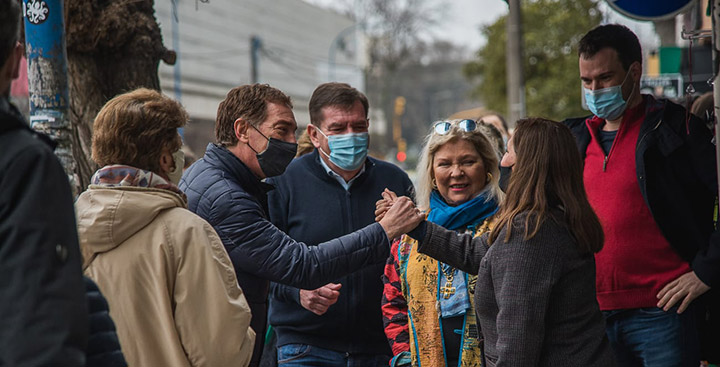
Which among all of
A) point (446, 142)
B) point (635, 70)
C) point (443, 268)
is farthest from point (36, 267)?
point (635, 70)

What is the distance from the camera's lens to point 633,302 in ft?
11.9

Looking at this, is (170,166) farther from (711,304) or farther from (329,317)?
(711,304)

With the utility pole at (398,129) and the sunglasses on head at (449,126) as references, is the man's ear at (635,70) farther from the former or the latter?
the utility pole at (398,129)

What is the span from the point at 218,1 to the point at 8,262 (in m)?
34.5

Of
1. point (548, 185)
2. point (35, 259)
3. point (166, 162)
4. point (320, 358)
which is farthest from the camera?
point (320, 358)

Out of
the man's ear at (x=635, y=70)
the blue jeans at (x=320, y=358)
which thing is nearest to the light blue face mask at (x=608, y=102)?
the man's ear at (x=635, y=70)

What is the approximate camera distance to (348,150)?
4195mm

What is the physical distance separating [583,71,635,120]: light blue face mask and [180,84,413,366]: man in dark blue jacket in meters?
1.12

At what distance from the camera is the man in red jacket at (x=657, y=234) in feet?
11.7

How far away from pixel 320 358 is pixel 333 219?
694 mm

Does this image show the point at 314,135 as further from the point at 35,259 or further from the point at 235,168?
the point at 35,259

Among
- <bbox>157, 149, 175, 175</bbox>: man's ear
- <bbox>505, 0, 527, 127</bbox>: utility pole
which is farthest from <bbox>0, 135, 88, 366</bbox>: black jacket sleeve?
<bbox>505, 0, 527, 127</bbox>: utility pole

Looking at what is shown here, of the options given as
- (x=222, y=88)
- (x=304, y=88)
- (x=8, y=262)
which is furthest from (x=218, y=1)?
(x=8, y=262)

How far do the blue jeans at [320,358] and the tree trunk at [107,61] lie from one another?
193 cm
